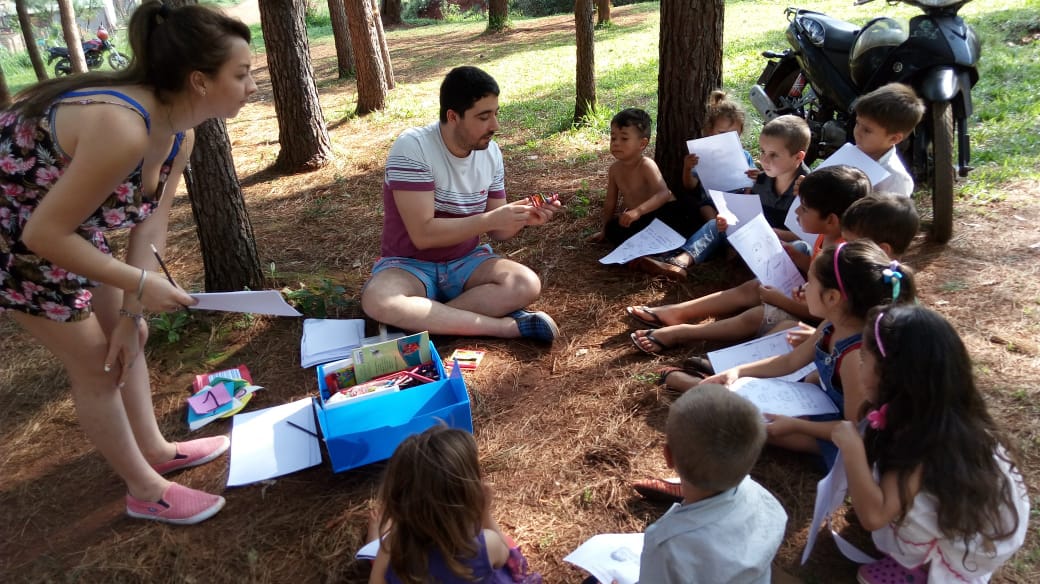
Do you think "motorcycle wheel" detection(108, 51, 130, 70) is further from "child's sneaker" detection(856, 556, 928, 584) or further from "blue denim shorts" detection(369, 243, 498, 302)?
"child's sneaker" detection(856, 556, 928, 584)

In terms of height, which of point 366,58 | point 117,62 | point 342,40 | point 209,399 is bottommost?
point 209,399

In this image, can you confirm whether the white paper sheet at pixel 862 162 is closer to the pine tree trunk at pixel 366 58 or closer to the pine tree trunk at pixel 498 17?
the pine tree trunk at pixel 366 58

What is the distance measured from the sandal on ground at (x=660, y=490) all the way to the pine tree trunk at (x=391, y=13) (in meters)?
19.4

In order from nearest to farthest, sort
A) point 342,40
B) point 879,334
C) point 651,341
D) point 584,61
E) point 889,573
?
1. point 879,334
2. point 889,573
3. point 651,341
4. point 584,61
5. point 342,40

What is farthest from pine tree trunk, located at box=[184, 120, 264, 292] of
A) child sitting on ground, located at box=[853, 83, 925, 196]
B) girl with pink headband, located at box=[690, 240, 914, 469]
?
child sitting on ground, located at box=[853, 83, 925, 196]

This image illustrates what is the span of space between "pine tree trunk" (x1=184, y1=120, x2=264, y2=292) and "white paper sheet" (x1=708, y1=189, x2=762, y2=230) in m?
2.48

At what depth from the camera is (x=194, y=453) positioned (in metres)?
2.44

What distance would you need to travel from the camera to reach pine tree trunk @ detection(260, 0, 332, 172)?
5.47 m

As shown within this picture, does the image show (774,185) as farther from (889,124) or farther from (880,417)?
(880,417)

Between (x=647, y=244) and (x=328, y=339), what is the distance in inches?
70.3

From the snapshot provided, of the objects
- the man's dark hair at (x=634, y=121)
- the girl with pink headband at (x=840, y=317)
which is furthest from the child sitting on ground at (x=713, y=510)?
the man's dark hair at (x=634, y=121)

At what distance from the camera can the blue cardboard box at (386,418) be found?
2236 mm

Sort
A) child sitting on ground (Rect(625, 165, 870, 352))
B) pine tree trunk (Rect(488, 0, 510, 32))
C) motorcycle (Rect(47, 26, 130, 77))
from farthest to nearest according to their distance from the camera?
pine tree trunk (Rect(488, 0, 510, 32)) < motorcycle (Rect(47, 26, 130, 77)) < child sitting on ground (Rect(625, 165, 870, 352))

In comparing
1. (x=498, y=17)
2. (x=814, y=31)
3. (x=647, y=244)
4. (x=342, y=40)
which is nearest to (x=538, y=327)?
(x=647, y=244)
